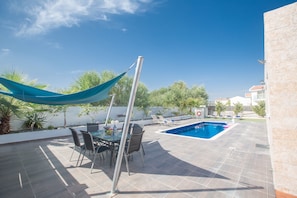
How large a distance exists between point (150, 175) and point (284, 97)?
3084 mm

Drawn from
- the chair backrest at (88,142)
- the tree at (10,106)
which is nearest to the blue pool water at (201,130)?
the chair backrest at (88,142)

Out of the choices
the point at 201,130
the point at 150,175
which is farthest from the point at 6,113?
the point at 201,130

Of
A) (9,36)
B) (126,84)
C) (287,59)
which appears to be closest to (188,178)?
(287,59)

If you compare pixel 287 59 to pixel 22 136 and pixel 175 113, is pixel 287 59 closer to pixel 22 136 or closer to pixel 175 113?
pixel 22 136

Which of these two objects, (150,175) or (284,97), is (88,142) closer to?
(150,175)

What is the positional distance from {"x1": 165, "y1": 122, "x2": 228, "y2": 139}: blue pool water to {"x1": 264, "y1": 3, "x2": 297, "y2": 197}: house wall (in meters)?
7.27

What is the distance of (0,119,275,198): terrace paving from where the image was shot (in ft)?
8.70

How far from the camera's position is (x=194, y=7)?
800cm

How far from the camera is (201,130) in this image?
11.8 m

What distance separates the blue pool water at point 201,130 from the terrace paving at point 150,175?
5081mm

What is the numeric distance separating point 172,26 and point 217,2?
11.3ft

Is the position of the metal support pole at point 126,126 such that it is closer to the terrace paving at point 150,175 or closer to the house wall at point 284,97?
the terrace paving at point 150,175

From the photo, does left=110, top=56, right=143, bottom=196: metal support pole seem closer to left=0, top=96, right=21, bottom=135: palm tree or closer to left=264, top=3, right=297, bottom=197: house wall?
left=264, top=3, right=297, bottom=197: house wall

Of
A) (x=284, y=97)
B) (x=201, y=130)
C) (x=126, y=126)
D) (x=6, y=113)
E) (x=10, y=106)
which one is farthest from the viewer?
(x=201, y=130)
